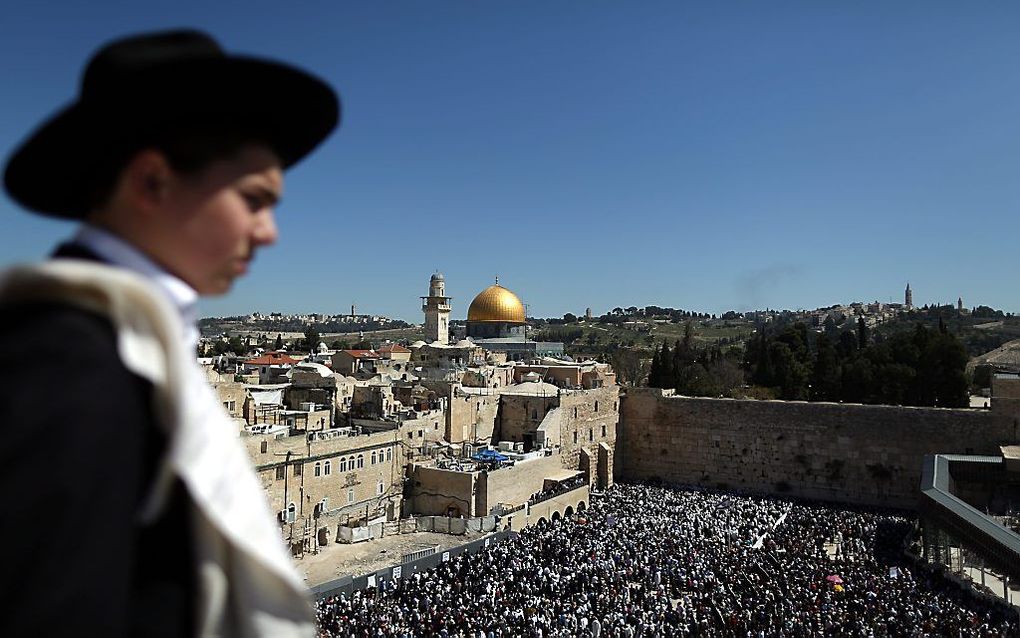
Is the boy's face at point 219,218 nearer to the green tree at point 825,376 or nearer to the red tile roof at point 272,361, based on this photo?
the green tree at point 825,376

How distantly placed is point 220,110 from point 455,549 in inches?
661

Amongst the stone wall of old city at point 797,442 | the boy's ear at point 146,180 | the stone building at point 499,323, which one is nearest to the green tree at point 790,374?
the stone wall of old city at point 797,442

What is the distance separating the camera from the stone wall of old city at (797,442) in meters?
25.8

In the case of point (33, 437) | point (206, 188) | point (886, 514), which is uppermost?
point (206, 188)

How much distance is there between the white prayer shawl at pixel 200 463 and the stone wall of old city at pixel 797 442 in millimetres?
29136

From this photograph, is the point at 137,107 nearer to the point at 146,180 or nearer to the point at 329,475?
the point at 146,180

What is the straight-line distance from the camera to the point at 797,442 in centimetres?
2775

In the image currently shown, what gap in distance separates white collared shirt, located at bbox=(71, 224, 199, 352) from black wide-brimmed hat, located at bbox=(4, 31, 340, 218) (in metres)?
0.10

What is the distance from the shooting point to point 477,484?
20641mm

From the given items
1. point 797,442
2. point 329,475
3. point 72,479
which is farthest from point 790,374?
point 72,479

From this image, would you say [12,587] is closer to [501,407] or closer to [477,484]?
[477,484]

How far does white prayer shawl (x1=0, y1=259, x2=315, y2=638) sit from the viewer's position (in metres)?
0.82

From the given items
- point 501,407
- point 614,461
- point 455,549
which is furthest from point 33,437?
point 614,461

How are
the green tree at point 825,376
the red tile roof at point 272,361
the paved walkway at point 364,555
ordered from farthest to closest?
the red tile roof at point 272,361 < the green tree at point 825,376 < the paved walkway at point 364,555
